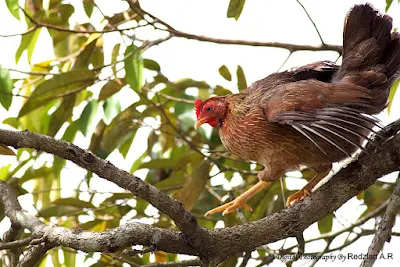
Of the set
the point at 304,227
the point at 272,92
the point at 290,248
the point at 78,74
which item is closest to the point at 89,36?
the point at 78,74

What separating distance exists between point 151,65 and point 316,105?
5.06 feet

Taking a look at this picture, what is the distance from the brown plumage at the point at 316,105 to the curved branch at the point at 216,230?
15cm

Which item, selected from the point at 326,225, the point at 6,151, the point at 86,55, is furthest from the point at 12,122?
the point at 326,225

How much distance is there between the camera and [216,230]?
297 centimetres

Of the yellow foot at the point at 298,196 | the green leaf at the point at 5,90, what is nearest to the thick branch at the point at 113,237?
the yellow foot at the point at 298,196

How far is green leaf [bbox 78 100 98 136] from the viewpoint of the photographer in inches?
174

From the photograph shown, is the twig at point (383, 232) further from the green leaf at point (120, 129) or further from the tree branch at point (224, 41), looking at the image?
the green leaf at point (120, 129)

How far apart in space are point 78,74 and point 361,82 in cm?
172

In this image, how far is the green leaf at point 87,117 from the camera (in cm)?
442

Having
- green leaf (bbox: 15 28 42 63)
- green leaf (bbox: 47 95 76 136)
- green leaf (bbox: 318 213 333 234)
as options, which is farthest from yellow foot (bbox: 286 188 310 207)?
green leaf (bbox: 15 28 42 63)

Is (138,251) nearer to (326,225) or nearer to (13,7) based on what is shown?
(13,7)

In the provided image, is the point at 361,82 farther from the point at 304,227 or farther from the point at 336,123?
the point at 304,227

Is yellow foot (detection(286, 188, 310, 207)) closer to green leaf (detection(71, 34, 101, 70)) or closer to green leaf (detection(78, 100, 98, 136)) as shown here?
green leaf (detection(78, 100, 98, 136))

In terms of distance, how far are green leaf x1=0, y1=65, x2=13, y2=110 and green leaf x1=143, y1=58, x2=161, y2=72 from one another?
A: 37.2 inches
